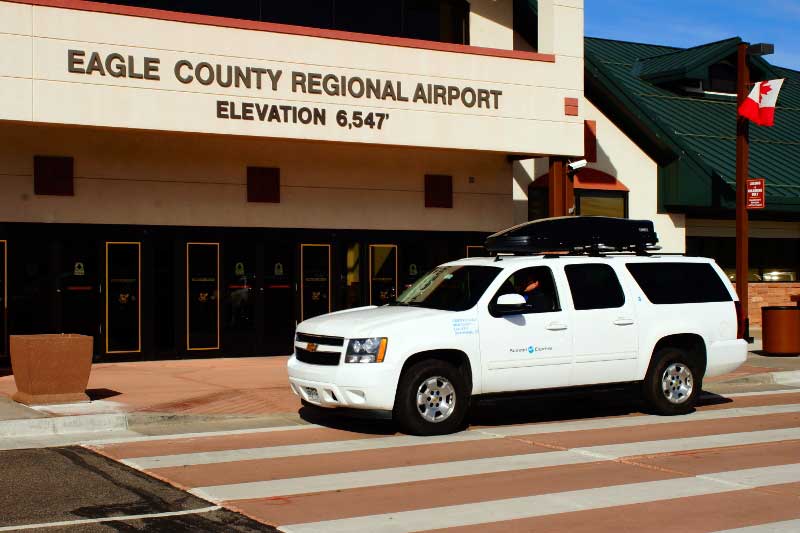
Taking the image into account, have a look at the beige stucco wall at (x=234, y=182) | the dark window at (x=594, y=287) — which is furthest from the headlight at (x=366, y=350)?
the beige stucco wall at (x=234, y=182)

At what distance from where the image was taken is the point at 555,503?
8.75 meters

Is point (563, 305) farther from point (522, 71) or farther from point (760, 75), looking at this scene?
point (760, 75)

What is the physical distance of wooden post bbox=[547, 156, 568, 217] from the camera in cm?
2242

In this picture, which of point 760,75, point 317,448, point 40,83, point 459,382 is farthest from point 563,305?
point 760,75

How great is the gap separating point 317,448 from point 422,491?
2420 millimetres

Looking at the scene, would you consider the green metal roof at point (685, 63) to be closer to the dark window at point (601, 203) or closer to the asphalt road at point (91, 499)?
the dark window at point (601, 203)

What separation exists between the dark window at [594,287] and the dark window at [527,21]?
430 inches

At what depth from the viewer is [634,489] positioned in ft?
30.5

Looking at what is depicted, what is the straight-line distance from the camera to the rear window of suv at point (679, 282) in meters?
13.8

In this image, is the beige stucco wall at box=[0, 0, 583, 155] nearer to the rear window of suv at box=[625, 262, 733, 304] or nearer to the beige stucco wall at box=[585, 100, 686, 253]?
the beige stucco wall at box=[585, 100, 686, 253]

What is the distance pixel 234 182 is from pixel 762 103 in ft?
36.3

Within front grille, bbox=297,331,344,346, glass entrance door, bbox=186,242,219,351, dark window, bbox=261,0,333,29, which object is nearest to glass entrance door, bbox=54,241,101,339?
glass entrance door, bbox=186,242,219,351

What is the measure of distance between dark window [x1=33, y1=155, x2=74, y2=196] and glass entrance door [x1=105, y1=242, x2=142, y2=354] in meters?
1.28

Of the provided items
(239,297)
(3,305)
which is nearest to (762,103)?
(239,297)
